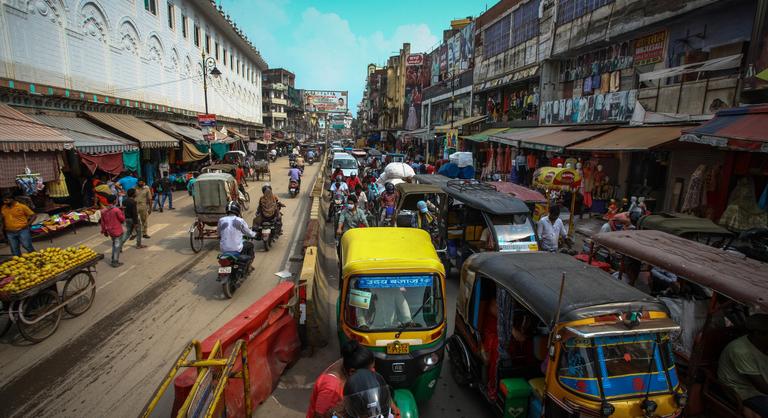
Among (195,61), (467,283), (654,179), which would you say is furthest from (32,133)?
(195,61)

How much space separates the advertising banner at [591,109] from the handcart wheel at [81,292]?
16903 mm

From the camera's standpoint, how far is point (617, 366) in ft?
11.5

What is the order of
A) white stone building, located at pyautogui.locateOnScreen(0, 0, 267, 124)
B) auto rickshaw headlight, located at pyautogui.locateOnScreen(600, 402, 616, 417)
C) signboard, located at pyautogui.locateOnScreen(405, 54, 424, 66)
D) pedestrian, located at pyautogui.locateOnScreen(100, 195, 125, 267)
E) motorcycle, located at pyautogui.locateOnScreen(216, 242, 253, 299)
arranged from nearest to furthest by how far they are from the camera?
1. auto rickshaw headlight, located at pyautogui.locateOnScreen(600, 402, 616, 417)
2. motorcycle, located at pyautogui.locateOnScreen(216, 242, 253, 299)
3. pedestrian, located at pyautogui.locateOnScreen(100, 195, 125, 267)
4. white stone building, located at pyautogui.locateOnScreen(0, 0, 267, 124)
5. signboard, located at pyautogui.locateOnScreen(405, 54, 424, 66)

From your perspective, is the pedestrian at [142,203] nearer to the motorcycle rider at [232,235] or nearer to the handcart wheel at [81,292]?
the handcart wheel at [81,292]

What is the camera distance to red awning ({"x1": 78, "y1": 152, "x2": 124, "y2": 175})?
13820 millimetres

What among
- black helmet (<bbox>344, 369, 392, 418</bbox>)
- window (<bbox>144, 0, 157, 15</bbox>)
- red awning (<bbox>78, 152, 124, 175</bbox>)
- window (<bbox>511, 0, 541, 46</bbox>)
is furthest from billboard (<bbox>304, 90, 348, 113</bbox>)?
black helmet (<bbox>344, 369, 392, 418</bbox>)

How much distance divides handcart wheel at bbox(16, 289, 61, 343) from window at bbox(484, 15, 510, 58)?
84.7 ft

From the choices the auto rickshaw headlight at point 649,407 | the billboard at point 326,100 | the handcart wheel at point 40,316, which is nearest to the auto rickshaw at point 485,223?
the auto rickshaw headlight at point 649,407

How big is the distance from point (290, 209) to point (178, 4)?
20.7 m

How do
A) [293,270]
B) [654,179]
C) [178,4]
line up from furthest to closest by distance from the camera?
[178,4] < [654,179] < [293,270]

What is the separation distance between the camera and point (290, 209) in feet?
57.8

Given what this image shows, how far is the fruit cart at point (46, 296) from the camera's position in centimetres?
579

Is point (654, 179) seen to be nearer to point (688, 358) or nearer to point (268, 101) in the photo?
point (688, 358)

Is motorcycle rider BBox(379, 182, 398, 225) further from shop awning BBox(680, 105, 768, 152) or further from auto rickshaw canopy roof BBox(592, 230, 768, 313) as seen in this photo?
shop awning BBox(680, 105, 768, 152)
